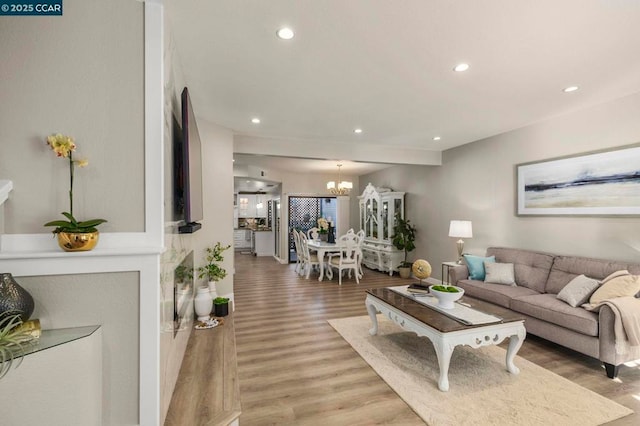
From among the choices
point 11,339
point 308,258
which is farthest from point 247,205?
point 11,339

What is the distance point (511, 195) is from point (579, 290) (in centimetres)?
178

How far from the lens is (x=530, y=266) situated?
3.74 m

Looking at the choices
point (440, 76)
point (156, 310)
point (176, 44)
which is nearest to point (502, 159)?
point (440, 76)

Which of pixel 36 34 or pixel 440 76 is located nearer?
pixel 36 34

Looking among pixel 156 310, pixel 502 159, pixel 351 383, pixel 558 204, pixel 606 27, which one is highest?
pixel 606 27

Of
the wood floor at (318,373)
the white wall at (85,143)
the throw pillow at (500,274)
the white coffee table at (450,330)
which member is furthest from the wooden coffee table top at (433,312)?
the white wall at (85,143)

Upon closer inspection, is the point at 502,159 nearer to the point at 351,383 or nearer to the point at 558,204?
the point at 558,204

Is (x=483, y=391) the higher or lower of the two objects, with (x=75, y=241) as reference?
lower

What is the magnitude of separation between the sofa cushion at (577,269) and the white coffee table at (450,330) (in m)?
1.33

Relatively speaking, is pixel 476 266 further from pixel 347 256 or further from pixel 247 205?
pixel 247 205

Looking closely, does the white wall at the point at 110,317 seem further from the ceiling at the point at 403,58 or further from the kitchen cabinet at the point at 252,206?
the kitchen cabinet at the point at 252,206

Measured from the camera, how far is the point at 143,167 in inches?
55.5

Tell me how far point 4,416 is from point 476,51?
3.25 meters

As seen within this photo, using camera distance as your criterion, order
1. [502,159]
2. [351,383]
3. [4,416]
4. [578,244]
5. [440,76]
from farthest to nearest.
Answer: [502,159], [578,244], [440,76], [351,383], [4,416]
